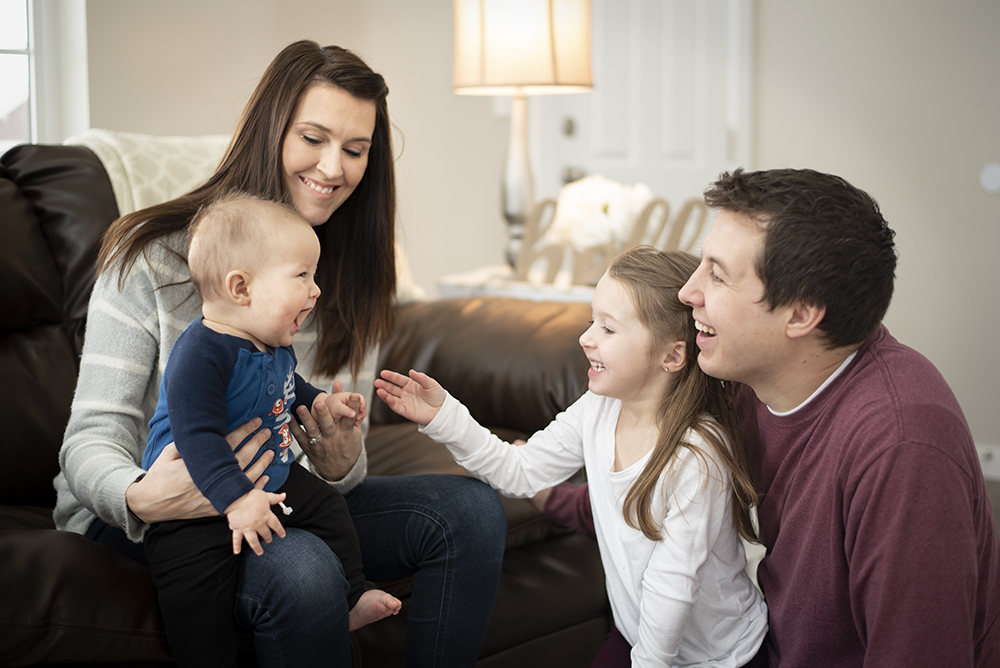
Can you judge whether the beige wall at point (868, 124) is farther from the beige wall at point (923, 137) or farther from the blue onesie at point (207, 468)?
the blue onesie at point (207, 468)

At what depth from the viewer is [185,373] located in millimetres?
933

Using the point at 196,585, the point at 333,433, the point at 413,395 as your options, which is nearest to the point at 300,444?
the point at 333,433

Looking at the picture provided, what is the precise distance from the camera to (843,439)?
97 cm

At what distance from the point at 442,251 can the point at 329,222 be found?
2062mm

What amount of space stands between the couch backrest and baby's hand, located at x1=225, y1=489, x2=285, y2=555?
2.00 ft

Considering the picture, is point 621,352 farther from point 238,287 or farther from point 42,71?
point 42,71

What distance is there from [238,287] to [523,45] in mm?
1432

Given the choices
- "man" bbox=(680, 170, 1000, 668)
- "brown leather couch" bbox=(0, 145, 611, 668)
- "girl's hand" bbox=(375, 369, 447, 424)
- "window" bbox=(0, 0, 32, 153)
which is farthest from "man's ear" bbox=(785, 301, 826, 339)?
"window" bbox=(0, 0, 32, 153)

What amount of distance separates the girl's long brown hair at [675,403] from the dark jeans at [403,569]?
237mm

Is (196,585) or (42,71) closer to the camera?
(196,585)

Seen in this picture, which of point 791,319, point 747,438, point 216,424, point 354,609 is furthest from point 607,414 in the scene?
point 216,424

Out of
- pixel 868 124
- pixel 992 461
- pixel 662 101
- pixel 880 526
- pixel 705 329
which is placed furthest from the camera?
pixel 662 101

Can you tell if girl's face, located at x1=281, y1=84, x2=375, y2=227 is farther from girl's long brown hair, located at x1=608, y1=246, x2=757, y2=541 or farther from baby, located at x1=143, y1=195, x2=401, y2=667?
girl's long brown hair, located at x1=608, y1=246, x2=757, y2=541

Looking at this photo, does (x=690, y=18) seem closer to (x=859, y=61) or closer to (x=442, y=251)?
(x=859, y=61)
